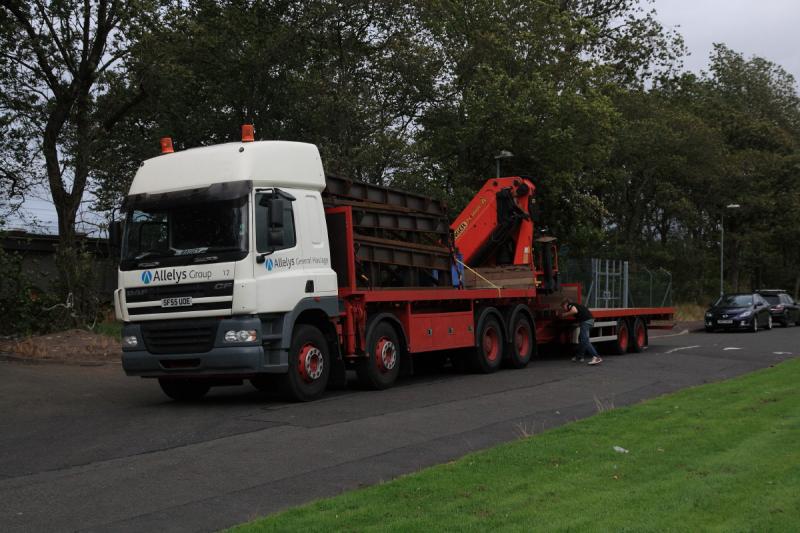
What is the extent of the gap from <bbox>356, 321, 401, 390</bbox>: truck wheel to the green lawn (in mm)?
4549

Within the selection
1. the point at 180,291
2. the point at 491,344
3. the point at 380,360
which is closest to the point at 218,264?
the point at 180,291

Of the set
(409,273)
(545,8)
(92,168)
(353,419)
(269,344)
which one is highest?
(545,8)

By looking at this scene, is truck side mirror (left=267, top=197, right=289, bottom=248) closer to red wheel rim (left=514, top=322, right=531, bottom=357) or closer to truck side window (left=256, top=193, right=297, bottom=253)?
truck side window (left=256, top=193, right=297, bottom=253)

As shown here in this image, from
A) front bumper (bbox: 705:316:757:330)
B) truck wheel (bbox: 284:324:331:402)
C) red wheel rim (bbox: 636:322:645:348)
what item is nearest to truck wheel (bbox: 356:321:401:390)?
truck wheel (bbox: 284:324:331:402)

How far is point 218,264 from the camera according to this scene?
11.2m

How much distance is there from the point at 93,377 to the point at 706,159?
3614cm

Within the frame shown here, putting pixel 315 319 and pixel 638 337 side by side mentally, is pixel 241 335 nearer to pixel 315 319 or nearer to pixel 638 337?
pixel 315 319

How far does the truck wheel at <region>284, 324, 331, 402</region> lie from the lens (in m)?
11.8

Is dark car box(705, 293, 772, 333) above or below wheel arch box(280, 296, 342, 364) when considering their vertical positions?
below

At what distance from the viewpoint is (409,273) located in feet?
48.7

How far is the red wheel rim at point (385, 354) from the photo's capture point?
44.1ft

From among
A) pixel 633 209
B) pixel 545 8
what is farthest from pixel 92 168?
pixel 633 209

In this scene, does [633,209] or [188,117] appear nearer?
[188,117]

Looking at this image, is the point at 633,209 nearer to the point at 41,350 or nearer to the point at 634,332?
the point at 634,332
